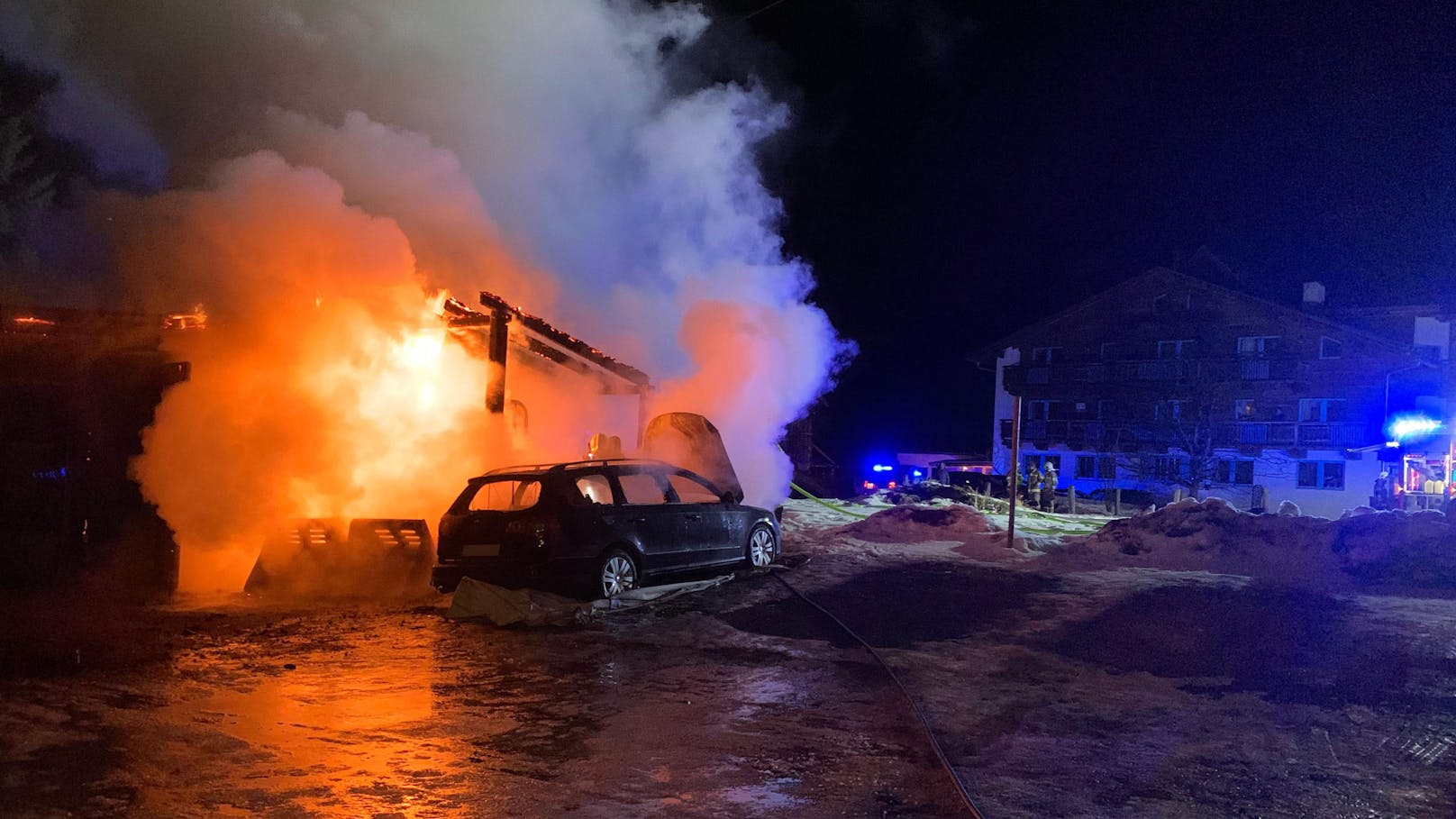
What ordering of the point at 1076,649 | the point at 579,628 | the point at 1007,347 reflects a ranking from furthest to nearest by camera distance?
the point at 1007,347
the point at 579,628
the point at 1076,649

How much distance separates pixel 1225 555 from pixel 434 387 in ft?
40.6

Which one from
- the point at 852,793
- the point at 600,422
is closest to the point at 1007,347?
the point at 600,422

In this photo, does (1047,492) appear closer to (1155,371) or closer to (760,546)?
(1155,371)

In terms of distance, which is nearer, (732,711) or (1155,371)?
(732,711)

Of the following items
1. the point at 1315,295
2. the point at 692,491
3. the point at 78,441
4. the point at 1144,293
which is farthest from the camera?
the point at 1144,293

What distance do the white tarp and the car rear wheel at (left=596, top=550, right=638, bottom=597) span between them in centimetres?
16

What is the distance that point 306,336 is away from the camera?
13.3 metres

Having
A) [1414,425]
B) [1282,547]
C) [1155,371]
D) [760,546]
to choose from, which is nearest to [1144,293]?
[1155,371]

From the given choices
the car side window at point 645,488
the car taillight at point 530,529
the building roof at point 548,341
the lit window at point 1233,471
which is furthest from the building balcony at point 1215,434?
the car taillight at point 530,529

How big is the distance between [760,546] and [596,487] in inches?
106

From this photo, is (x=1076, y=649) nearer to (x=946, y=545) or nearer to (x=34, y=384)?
(x=946, y=545)

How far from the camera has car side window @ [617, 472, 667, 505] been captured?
444 inches

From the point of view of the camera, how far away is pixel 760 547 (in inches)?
480

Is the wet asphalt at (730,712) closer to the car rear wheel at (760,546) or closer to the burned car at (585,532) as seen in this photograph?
the burned car at (585,532)
